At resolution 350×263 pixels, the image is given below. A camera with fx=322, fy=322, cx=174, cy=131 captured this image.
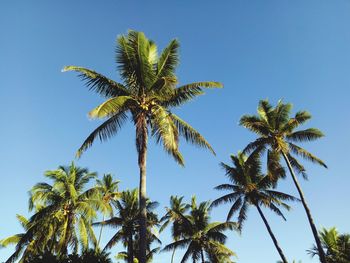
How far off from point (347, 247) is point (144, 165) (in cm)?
2499

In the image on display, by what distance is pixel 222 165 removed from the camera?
30.0m

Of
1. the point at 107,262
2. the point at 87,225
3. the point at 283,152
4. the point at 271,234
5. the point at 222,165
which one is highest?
the point at 222,165

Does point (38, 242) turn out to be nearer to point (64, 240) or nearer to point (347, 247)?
point (64, 240)

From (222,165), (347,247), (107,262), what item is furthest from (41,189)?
(347,247)

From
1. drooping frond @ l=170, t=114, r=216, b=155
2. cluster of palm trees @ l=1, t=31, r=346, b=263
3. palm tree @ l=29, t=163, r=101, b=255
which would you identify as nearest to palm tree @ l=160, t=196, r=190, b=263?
cluster of palm trees @ l=1, t=31, r=346, b=263

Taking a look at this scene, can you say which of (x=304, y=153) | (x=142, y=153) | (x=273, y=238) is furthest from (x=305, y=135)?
(x=142, y=153)

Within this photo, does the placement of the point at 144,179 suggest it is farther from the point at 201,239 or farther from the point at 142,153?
the point at 201,239

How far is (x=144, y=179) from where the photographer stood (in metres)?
13.5

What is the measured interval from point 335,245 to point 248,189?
988 centimetres

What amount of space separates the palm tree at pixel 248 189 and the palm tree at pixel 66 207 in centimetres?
1160

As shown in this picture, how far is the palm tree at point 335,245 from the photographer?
1038 inches

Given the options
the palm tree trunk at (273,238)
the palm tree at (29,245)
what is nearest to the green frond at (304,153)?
the palm tree trunk at (273,238)

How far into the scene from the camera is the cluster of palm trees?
576 inches

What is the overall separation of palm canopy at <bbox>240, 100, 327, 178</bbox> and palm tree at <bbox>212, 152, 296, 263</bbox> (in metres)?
3.42
